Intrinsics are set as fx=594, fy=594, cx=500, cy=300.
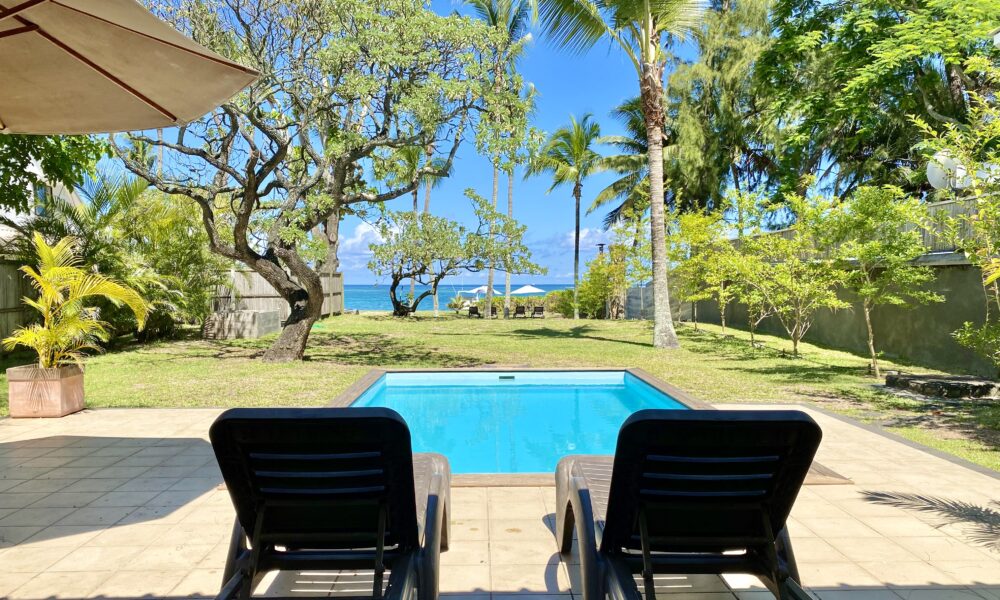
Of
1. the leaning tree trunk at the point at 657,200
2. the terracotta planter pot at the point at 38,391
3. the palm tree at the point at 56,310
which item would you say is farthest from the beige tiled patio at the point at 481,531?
the leaning tree trunk at the point at 657,200

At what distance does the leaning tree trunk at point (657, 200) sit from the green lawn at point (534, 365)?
61cm

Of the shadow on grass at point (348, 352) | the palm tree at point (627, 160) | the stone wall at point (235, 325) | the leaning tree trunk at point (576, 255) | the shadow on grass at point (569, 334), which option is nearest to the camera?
the shadow on grass at point (348, 352)

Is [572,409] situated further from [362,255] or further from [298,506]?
[362,255]

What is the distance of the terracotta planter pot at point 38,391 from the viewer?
6047 mm

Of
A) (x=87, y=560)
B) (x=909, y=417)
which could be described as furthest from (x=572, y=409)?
(x=87, y=560)

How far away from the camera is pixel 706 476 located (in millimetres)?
2076

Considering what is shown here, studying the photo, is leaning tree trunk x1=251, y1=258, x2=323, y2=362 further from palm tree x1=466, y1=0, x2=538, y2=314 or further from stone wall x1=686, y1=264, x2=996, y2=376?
stone wall x1=686, y1=264, x2=996, y2=376

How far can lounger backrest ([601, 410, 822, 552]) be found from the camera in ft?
6.45

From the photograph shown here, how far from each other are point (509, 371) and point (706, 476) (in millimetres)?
7394

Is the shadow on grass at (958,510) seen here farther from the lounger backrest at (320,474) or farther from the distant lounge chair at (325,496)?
the lounger backrest at (320,474)

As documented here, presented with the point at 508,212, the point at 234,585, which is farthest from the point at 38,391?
the point at 508,212

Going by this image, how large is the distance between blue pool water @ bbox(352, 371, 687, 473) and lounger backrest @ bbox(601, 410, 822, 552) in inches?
132

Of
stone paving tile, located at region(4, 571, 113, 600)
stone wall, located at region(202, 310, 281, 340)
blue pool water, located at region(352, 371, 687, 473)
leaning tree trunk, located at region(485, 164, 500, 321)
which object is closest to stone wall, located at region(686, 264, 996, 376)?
blue pool water, located at region(352, 371, 687, 473)

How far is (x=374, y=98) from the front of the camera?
9797mm
